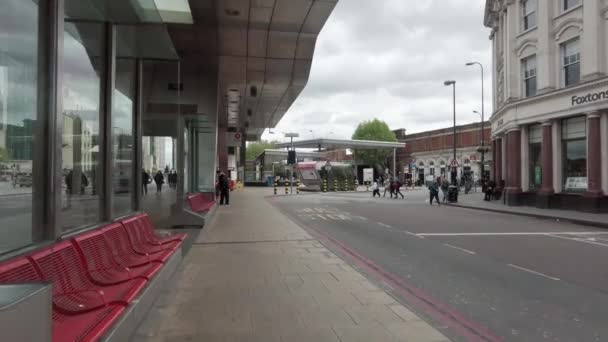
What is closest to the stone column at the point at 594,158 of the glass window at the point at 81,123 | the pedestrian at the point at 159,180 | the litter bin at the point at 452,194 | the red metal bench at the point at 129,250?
the litter bin at the point at 452,194

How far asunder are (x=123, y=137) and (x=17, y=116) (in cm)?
402

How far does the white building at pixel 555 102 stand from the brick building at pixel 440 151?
31874mm

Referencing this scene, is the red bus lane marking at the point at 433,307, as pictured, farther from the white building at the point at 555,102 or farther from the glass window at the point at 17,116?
the white building at the point at 555,102

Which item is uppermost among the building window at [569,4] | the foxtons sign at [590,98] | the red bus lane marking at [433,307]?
the building window at [569,4]

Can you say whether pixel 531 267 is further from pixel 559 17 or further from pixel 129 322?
pixel 559 17

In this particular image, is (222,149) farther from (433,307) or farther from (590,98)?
(433,307)

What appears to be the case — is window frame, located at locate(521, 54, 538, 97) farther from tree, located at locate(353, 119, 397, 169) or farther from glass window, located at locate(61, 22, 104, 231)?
tree, located at locate(353, 119, 397, 169)

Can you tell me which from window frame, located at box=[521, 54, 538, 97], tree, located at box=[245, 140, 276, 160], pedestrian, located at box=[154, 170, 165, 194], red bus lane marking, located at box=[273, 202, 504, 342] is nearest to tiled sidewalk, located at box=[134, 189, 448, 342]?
red bus lane marking, located at box=[273, 202, 504, 342]

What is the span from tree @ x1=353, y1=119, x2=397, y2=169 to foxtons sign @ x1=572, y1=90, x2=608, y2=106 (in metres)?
52.2

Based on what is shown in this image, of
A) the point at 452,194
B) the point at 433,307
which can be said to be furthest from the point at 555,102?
the point at 433,307

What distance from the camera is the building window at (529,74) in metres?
22.9

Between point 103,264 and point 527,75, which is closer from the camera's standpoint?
point 103,264

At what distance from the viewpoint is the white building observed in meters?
18.8

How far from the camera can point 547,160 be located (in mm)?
21406
